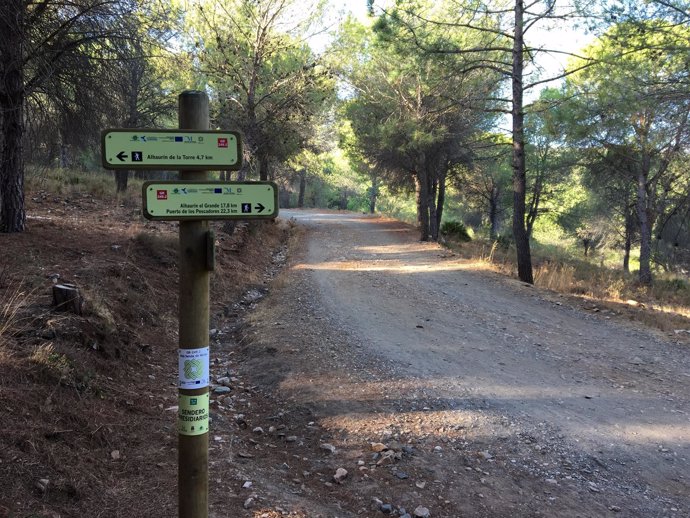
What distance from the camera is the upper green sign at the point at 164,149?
2309 mm

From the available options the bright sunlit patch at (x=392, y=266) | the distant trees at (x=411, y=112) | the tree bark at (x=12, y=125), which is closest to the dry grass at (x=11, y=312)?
the tree bark at (x=12, y=125)

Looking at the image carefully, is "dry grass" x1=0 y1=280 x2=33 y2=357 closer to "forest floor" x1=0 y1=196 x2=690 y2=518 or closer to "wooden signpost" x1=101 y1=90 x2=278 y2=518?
"forest floor" x1=0 y1=196 x2=690 y2=518

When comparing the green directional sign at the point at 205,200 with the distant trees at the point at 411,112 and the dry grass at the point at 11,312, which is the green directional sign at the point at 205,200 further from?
the distant trees at the point at 411,112

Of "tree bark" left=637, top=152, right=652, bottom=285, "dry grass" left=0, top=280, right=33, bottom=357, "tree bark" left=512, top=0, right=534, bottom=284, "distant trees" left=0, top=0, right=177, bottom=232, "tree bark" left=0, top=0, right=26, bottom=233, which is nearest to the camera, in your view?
"dry grass" left=0, top=280, right=33, bottom=357

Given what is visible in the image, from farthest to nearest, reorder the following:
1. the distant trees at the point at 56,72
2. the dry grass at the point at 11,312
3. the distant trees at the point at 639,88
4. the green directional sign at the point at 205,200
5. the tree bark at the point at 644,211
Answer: the tree bark at the point at 644,211 < the distant trees at the point at 639,88 < the distant trees at the point at 56,72 < the dry grass at the point at 11,312 < the green directional sign at the point at 205,200

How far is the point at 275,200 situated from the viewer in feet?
7.98

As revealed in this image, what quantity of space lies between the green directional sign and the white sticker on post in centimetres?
64

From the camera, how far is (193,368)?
2373 mm

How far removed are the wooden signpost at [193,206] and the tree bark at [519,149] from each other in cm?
1100

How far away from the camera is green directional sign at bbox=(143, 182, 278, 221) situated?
→ 227 cm

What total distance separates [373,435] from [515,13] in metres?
11.0

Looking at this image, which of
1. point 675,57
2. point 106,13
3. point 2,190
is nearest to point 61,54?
point 106,13

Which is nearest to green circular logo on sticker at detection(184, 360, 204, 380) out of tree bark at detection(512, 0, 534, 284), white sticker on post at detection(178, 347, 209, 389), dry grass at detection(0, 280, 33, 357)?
white sticker on post at detection(178, 347, 209, 389)

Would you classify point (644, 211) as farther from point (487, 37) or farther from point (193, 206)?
point (193, 206)
